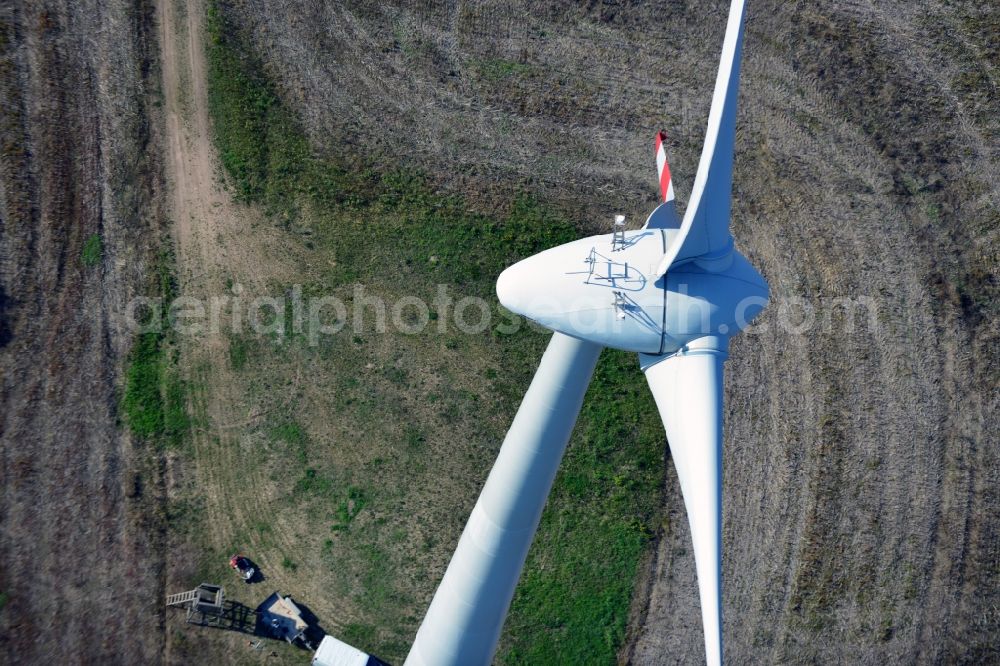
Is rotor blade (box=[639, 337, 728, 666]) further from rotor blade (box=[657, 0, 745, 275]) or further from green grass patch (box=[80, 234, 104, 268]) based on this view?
green grass patch (box=[80, 234, 104, 268])

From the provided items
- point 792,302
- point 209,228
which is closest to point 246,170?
point 209,228

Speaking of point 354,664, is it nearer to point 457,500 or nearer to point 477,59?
point 457,500

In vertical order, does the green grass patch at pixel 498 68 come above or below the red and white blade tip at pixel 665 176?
above

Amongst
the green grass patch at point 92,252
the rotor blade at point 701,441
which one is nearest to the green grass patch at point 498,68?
the green grass patch at point 92,252

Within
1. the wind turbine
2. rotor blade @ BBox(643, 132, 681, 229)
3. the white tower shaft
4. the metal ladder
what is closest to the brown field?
the metal ladder

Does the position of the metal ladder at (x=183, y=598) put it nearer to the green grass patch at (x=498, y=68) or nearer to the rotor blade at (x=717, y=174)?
the rotor blade at (x=717, y=174)

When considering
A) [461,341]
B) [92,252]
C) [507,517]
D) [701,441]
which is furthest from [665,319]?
[92,252]

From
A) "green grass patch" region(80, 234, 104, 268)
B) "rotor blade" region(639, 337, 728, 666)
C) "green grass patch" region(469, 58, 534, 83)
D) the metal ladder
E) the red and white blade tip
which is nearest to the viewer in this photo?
"rotor blade" region(639, 337, 728, 666)
